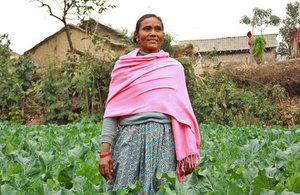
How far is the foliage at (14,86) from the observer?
10.7 meters

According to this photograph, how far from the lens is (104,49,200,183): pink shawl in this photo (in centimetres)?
186

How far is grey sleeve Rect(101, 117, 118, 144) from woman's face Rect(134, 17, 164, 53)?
20.1 inches

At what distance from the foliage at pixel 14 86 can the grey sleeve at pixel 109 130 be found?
944cm

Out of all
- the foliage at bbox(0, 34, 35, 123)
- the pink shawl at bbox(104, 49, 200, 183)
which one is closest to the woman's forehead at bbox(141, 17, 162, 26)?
the pink shawl at bbox(104, 49, 200, 183)

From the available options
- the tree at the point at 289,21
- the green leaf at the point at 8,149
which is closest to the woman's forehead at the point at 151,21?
the green leaf at the point at 8,149

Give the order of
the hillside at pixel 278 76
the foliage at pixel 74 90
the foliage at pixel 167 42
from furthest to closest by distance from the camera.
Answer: the hillside at pixel 278 76 → the foliage at pixel 167 42 → the foliage at pixel 74 90

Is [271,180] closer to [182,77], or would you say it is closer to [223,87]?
[182,77]

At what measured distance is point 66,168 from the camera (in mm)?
2334

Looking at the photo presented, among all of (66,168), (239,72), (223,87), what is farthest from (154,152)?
(239,72)

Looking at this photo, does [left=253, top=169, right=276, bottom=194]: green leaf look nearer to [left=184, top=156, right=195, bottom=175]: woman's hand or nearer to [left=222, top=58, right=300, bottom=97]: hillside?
[left=184, top=156, right=195, bottom=175]: woman's hand

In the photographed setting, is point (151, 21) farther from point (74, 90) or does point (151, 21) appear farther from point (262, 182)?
point (74, 90)

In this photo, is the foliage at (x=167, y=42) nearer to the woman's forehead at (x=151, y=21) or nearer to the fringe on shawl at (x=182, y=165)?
the woman's forehead at (x=151, y=21)

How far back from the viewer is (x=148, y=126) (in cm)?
185

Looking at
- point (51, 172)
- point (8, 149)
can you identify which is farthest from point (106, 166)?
point (8, 149)
